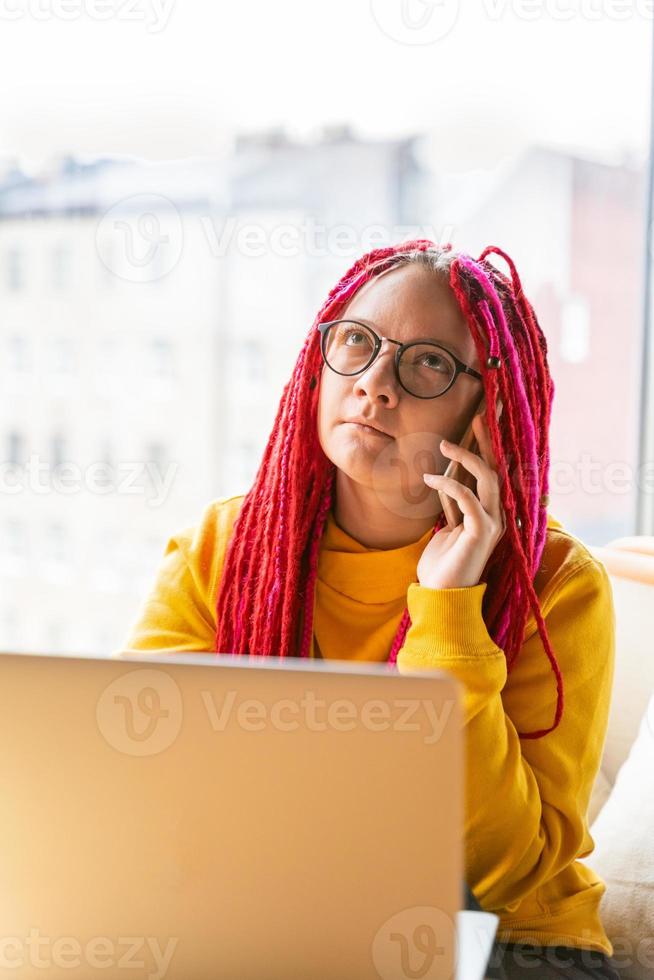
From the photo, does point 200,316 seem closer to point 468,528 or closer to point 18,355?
point 18,355

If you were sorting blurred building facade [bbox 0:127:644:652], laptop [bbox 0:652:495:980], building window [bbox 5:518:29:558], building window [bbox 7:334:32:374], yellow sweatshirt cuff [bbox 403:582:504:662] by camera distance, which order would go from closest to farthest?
laptop [bbox 0:652:495:980] → yellow sweatshirt cuff [bbox 403:582:504:662] → blurred building facade [bbox 0:127:644:652] → building window [bbox 7:334:32:374] → building window [bbox 5:518:29:558]

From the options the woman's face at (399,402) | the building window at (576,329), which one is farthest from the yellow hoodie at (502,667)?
the building window at (576,329)

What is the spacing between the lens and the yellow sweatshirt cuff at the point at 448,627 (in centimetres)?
110

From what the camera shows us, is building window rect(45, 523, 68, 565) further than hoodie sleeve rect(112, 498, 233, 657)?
Yes

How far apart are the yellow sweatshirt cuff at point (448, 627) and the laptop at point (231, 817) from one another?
470 millimetres

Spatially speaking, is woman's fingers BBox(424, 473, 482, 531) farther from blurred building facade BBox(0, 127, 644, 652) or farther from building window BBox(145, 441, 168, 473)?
building window BBox(145, 441, 168, 473)

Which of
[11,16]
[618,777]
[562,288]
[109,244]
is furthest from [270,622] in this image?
[11,16]

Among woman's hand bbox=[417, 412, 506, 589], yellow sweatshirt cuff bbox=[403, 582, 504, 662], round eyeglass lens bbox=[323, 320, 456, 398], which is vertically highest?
round eyeglass lens bbox=[323, 320, 456, 398]

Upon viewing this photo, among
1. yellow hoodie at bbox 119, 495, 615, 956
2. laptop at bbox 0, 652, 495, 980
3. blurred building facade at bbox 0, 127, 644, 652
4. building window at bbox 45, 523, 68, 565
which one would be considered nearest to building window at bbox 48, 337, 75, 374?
blurred building facade at bbox 0, 127, 644, 652

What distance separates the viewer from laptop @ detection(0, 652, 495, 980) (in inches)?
24.5

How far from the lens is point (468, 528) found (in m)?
1.16

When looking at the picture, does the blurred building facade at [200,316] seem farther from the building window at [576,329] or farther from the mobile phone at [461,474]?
the mobile phone at [461,474]

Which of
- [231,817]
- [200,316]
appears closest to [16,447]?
[200,316]

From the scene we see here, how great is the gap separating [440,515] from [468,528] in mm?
117
